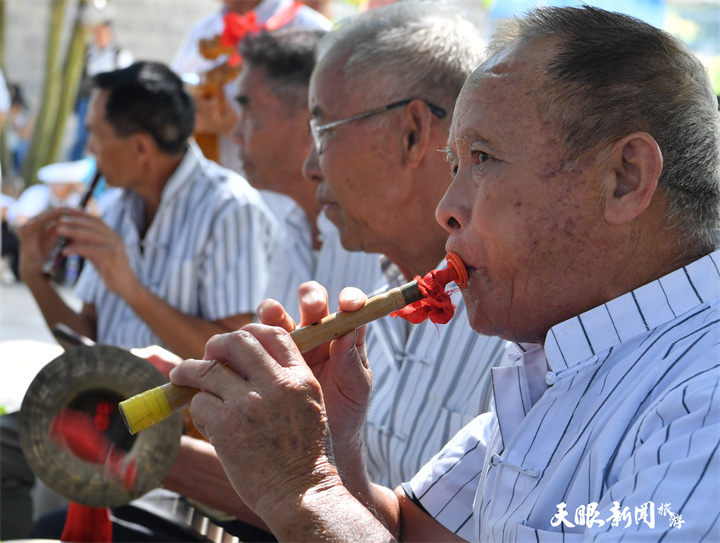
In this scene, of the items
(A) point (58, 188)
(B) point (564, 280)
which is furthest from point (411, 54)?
(A) point (58, 188)

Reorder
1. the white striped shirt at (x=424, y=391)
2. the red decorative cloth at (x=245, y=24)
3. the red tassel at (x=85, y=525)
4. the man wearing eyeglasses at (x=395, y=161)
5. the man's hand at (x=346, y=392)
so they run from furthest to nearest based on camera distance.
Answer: the red decorative cloth at (x=245, y=24) < the man wearing eyeglasses at (x=395, y=161) < the white striped shirt at (x=424, y=391) < the red tassel at (x=85, y=525) < the man's hand at (x=346, y=392)

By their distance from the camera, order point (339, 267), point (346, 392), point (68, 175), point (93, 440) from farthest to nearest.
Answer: point (68, 175)
point (339, 267)
point (93, 440)
point (346, 392)

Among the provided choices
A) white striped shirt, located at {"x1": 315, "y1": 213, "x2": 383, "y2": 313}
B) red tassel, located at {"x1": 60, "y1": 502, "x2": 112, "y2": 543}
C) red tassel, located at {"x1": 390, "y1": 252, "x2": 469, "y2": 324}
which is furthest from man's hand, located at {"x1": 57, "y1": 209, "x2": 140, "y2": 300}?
red tassel, located at {"x1": 390, "y1": 252, "x2": 469, "y2": 324}

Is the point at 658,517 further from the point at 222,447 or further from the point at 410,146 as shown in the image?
the point at 410,146

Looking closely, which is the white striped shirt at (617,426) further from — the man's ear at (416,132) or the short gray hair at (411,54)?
the short gray hair at (411,54)

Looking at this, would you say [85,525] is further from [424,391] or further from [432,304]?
[432,304]

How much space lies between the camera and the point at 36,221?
3957 mm

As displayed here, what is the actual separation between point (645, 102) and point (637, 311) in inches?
14.8

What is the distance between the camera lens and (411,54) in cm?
250

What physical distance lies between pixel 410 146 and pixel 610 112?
1123mm

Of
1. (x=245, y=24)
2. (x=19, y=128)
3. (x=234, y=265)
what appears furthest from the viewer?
(x=19, y=128)

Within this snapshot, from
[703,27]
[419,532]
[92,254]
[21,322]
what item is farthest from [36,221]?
[703,27]

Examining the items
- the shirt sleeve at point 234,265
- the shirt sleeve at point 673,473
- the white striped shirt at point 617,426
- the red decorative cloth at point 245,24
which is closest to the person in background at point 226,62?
the red decorative cloth at point 245,24

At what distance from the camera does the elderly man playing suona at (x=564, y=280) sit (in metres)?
1.40
